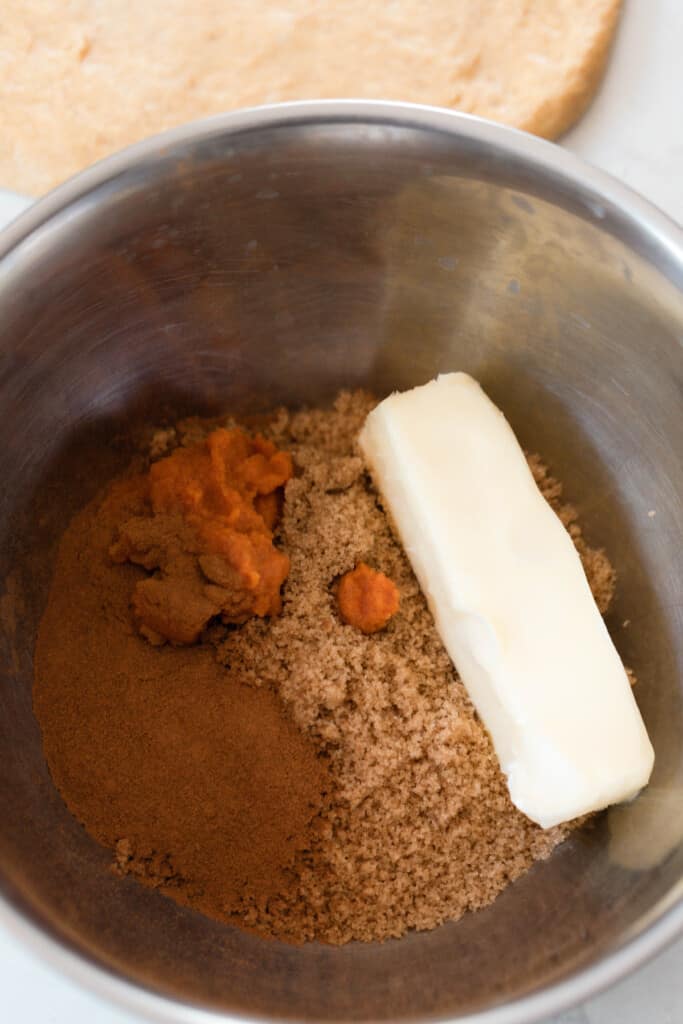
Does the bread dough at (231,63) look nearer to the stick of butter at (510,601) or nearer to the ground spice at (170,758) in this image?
the stick of butter at (510,601)

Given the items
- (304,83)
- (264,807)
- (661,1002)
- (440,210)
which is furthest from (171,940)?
(304,83)

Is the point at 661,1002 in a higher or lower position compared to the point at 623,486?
lower

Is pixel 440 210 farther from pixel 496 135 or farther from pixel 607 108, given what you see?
pixel 607 108

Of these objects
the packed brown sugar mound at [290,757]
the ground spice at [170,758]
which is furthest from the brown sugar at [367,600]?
the ground spice at [170,758]

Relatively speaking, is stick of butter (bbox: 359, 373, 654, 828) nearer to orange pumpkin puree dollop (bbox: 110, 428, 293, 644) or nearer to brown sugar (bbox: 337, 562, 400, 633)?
brown sugar (bbox: 337, 562, 400, 633)

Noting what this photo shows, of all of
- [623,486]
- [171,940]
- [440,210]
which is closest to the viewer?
[171,940]
